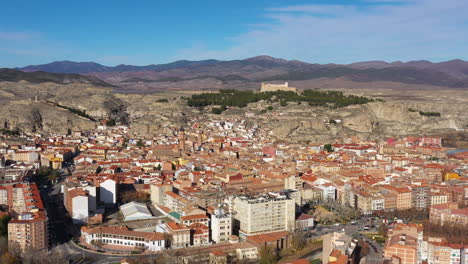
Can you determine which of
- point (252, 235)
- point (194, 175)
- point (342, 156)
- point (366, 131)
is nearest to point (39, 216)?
point (252, 235)

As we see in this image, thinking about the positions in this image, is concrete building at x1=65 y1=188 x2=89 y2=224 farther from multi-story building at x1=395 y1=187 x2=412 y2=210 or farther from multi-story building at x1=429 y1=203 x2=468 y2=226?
multi-story building at x1=429 y1=203 x2=468 y2=226

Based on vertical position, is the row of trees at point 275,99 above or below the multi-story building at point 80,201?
above

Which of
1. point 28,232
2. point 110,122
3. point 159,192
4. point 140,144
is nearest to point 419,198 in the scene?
point 159,192

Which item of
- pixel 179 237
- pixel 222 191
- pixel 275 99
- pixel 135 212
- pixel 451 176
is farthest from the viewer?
pixel 275 99

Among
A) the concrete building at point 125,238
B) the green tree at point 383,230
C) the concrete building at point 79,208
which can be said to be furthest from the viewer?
the concrete building at point 79,208

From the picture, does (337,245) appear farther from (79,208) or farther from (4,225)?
(4,225)

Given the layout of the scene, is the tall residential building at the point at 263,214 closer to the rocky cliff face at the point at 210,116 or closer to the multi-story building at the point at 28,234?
the multi-story building at the point at 28,234

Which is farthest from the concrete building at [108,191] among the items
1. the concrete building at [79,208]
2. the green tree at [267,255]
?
the green tree at [267,255]
